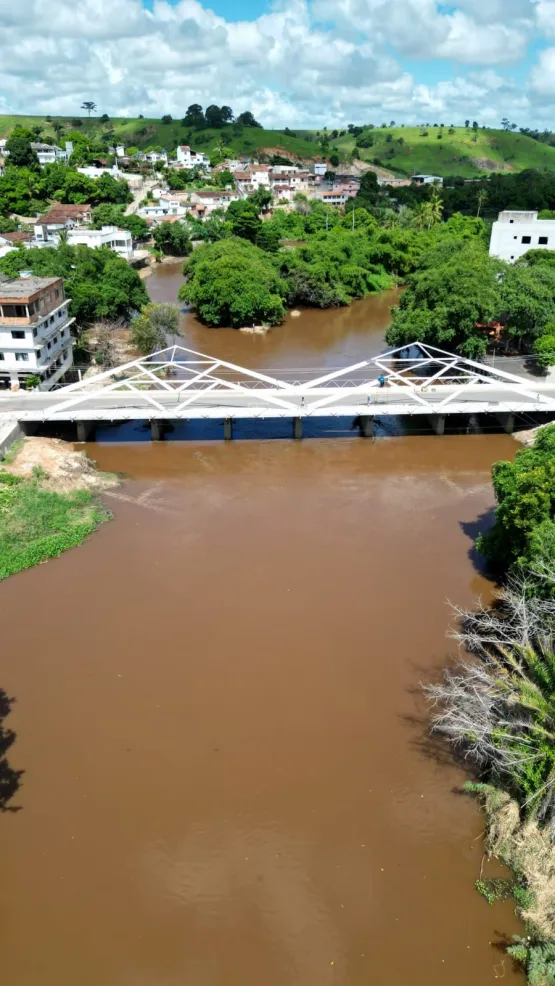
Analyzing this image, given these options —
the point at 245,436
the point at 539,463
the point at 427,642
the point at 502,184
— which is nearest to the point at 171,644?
the point at 427,642

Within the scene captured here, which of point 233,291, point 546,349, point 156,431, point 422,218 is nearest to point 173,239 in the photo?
point 422,218

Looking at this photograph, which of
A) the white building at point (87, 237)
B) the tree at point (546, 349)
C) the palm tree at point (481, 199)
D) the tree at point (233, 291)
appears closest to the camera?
the tree at point (546, 349)

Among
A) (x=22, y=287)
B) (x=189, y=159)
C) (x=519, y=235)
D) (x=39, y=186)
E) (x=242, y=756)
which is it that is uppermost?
(x=189, y=159)

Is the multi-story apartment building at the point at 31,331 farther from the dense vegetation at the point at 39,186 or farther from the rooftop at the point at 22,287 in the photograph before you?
the dense vegetation at the point at 39,186

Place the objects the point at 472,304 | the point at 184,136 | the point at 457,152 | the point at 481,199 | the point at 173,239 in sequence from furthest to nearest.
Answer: the point at 457,152 < the point at 184,136 < the point at 481,199 < the point at 173,239 < the point at 472,304

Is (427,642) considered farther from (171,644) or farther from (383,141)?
(383,141)

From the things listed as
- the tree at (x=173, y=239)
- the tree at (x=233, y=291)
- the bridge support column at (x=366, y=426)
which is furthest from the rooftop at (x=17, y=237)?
the bridge support column at (x=366, y=426)

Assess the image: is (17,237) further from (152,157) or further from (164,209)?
(152,157)

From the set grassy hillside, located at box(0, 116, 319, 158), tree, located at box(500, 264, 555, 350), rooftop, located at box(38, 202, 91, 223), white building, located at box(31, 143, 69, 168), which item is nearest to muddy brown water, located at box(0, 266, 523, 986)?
tree, located at box(500, 264, 555, 350)
